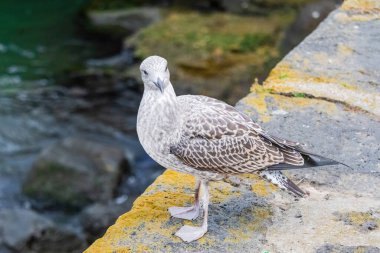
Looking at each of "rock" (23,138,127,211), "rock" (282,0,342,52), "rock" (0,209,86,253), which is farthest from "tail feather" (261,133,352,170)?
"rock" (282,0,342,52)

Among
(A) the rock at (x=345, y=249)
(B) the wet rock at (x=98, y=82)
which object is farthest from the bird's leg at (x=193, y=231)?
(B) the wet rock at (x=98, y=82)

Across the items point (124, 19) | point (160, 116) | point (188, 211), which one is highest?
point (160, 116)

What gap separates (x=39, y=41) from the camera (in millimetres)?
14508

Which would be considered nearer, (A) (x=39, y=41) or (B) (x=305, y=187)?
(B) (x=305, y=187)

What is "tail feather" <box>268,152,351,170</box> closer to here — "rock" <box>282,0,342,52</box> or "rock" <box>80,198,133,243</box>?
"rock" <box>80,198,133,243</box>

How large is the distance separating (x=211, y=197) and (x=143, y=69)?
2.36 ft

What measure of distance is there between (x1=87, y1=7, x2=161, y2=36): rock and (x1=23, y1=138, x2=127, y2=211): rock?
18.6 feet

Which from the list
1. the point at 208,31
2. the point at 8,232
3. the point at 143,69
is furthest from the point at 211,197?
the point at 208,31

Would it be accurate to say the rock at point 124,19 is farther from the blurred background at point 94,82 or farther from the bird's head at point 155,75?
the bird's head at point 155,75

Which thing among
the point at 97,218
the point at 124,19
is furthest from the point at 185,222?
the point at 124,19

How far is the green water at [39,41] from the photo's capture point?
43.0 feet

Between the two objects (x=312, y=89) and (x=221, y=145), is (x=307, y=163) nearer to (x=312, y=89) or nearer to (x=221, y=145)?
(x=221, y=145)

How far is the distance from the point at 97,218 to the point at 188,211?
17.2 feet

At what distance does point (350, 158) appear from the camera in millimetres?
3711
